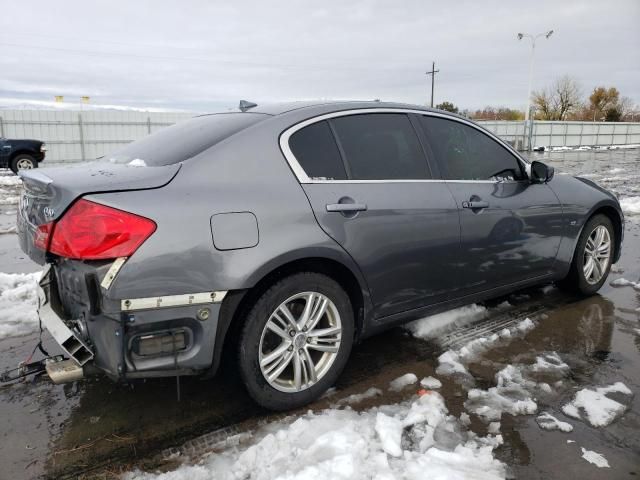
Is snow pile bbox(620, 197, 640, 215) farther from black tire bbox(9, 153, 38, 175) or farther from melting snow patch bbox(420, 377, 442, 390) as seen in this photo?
black tire bbox(9, 153, 38, 175)

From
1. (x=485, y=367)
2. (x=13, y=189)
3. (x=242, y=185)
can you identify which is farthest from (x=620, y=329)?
(x=13, y=189)

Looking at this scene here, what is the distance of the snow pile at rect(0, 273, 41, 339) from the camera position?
380 cm

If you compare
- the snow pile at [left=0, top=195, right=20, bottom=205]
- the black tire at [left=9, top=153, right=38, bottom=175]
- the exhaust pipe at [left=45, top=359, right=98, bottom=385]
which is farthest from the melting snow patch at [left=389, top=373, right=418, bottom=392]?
the black tire at [left=9, top=153, right=38, bottom=175]

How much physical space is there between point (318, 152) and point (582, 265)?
2.91 metres

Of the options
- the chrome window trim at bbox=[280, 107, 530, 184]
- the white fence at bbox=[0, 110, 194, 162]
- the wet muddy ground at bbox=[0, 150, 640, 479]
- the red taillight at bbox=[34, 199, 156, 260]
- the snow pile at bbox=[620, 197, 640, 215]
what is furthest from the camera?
the white fence at bbox=[0, 110, 194, 162]

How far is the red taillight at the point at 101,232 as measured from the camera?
213 centimetres

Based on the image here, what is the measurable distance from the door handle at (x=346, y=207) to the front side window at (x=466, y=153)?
84cm

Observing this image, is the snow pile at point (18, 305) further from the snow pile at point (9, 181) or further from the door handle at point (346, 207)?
the snow pile at point (9, 181)

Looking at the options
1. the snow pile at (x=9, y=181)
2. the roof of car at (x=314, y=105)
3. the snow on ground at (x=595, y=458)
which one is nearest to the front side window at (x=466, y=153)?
the roof of car at (x=314, y=105)

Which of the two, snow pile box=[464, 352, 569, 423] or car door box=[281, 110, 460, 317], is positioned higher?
car door box=[281, 110, 460, 317]

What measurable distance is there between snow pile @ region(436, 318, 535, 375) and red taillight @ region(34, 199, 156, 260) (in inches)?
80.2

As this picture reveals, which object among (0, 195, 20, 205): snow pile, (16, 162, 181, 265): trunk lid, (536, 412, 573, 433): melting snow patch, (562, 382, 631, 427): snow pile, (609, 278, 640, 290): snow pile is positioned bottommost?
(536, 412, 573, 433): melting snow patch

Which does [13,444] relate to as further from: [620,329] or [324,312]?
[620,329]

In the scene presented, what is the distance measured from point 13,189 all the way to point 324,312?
12.9 metres
